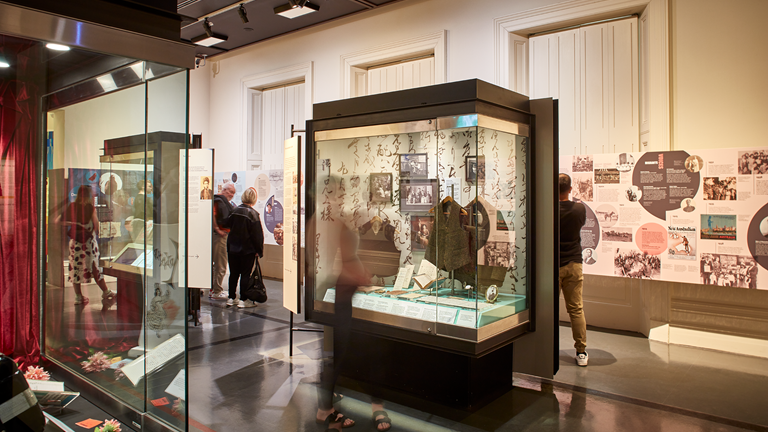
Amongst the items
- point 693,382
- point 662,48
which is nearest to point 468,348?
point 693,382

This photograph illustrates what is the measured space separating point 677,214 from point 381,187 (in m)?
3.13

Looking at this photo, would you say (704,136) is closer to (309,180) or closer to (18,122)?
(309,180)

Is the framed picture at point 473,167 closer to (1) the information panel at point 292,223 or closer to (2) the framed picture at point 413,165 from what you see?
(2) the framed picture at point 413,165

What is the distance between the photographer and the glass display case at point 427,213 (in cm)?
326

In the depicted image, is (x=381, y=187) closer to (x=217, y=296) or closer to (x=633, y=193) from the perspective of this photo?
(x=633, y=193)

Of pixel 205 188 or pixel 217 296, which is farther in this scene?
pixel 217 296

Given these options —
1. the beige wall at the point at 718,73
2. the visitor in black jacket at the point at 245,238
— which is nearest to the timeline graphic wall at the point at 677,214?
the beige wall at the point at 718,73

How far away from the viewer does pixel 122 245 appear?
2.43m

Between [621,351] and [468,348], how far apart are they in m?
2.50

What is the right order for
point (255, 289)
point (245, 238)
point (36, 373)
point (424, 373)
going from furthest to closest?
1. point (255, 289)
2. point (245, 238)
3. point (424, 373)
4. point (36, 373)

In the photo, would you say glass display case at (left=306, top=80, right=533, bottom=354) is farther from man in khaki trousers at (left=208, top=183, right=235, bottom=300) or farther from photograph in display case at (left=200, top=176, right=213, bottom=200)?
man in khaki trousers at (left=208, top=183, right=235, bottom=300)

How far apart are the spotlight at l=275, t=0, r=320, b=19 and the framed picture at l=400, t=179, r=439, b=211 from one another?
445cm

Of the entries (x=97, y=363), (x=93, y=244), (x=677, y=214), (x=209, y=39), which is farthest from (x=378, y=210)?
(x=209, y=39)

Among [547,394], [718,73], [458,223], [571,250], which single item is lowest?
[547,394]
